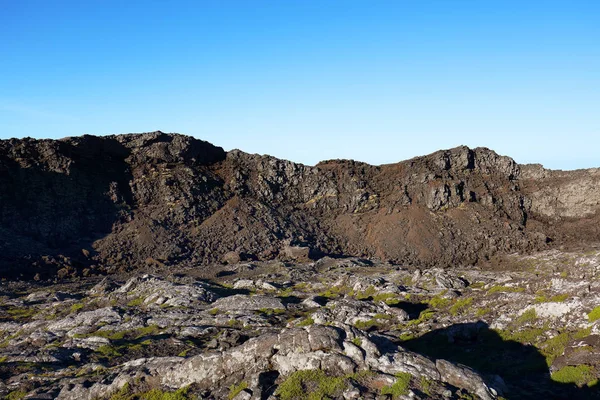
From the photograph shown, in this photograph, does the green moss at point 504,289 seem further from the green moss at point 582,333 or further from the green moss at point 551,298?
the green moss at point 582,333

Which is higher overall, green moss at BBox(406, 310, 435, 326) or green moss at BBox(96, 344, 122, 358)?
green moss at BBox(406, 310, 435, 326)

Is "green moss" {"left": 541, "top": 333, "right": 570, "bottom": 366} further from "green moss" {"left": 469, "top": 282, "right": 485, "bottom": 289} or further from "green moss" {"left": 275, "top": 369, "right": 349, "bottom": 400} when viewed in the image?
"green moss" {"left": 469, "top": 282, "right": 485, "bottom": 289}

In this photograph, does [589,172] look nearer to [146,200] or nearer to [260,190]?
[260,190]

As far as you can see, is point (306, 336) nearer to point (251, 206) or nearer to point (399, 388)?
point (399, 388)

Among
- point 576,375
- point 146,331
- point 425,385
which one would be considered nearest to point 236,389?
point 425,385

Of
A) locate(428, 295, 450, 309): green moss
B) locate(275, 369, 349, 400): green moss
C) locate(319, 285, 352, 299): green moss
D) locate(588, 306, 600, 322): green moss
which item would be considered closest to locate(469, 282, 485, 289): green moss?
locate(428, 295, 450, 309): green moss

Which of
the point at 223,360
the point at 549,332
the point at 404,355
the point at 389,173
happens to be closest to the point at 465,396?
the point at 404,355
